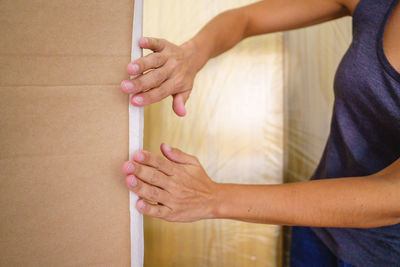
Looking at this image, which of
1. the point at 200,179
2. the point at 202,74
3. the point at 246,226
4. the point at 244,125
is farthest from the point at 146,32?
the point at 246,226

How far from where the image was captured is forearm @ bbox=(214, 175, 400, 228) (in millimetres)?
359

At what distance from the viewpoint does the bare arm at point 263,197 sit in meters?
0.36

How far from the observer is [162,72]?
0.41 meters

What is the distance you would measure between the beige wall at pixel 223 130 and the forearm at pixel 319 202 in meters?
0.35

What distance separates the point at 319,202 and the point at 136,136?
27cm

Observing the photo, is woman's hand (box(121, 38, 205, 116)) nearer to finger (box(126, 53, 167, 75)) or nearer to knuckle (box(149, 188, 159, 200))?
finger (box(126, 53, 167, 75))

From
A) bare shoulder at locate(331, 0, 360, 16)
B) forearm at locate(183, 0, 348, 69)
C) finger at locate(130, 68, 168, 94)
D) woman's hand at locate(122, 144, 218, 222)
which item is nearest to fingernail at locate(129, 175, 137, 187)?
woman's hand at locate(122, 144, 218, 222)

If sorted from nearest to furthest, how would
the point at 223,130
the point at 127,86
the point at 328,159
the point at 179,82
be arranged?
the point at 127,86
the point at 179,82
the point at 328,159
the point at 223,130

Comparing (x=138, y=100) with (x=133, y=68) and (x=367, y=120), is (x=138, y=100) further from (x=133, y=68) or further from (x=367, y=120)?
(x=367, y=120)

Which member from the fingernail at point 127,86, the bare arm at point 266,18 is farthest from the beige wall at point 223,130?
the fingernail at point 127,86

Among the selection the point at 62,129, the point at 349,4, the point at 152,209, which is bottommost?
the point at 152,209

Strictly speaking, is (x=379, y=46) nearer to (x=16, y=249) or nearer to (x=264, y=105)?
(x=264, y=105)

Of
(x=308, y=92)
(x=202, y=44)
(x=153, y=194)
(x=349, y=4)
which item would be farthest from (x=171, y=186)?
(x=308, y=92)

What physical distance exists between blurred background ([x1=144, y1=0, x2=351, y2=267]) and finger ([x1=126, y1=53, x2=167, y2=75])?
12.7 inches
